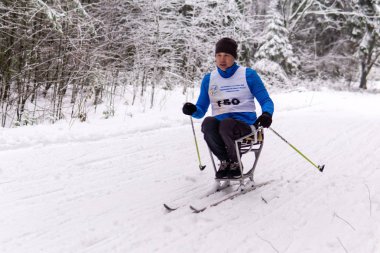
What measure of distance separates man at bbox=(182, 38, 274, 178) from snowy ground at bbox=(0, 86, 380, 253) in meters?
0.45

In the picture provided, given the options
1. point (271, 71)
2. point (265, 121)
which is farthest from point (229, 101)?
point (271, 71)

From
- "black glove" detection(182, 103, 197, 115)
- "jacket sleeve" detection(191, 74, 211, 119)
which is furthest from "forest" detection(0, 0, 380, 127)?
"black glove" detection(182, 103, 197, 115)

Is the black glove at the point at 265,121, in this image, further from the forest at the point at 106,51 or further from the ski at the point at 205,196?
the forest at the point at 106,51

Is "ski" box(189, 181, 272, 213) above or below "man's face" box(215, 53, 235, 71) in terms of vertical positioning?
below

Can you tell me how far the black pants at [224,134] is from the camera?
11.9 ft

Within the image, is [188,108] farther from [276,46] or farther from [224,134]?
[276,46]

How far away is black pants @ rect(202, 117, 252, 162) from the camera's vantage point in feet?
11.9

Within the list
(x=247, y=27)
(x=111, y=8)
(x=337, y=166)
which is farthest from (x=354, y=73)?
(x=337, y=166)

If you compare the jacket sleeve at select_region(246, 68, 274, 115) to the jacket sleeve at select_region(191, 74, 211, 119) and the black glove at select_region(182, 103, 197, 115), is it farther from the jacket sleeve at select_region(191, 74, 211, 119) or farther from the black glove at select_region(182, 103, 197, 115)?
the black glove at select_region(182, 103, 197, 115)

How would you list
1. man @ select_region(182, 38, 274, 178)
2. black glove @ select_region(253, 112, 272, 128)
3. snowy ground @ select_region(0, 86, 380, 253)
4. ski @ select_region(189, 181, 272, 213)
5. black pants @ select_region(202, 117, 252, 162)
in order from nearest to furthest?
snowy ground @ select_region(0, 86, 380, 253)
ski @ select_region(189, 181, 272, 213)
black glove @ select_region(253, 112, 272, 128)
black pants @ select_region(202, 117, 252, 162)
man @ select_region(182, 38, 274, 178)

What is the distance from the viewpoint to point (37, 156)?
4.72m

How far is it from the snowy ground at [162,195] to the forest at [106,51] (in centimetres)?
132

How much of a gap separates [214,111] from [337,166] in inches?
76.0

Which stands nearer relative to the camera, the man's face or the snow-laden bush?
the man's face
